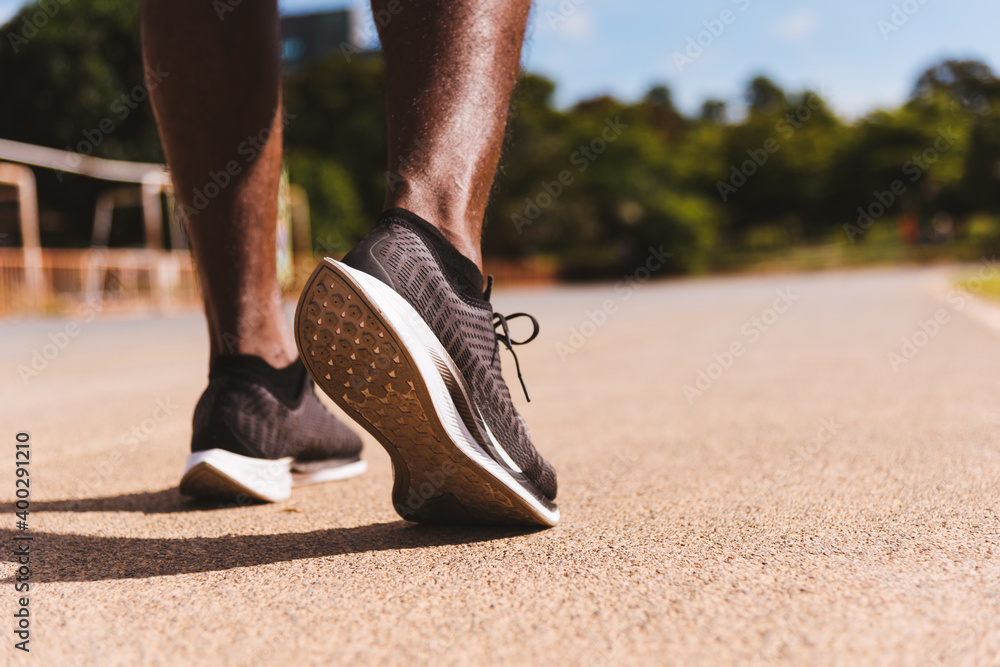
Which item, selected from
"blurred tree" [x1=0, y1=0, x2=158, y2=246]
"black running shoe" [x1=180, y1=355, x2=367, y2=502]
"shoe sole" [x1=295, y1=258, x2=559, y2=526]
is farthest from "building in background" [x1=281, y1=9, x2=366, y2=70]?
"shoe sole" [x1=295, y1=258, x2=559, y2=526]

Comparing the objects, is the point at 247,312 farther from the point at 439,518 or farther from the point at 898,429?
the point at 898,429

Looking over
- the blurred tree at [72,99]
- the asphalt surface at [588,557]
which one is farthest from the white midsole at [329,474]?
the blurred tree at [72,99]

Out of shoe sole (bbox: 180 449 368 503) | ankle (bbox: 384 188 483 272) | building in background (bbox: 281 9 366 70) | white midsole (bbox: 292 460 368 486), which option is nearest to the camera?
ankle (bbox: 384 188 483 272)

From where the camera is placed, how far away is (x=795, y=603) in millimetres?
854

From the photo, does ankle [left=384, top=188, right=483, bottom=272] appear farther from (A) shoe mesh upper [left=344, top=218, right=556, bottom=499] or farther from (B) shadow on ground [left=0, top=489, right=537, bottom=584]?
(B) shadow on ground [left=0, top=489, right=537, bottom=584]

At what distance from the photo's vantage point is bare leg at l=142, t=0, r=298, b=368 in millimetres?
1459

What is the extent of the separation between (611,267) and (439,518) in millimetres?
43442

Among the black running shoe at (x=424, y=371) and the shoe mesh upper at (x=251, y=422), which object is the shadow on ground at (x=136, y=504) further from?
the black running shoe at (x=424, y=371)

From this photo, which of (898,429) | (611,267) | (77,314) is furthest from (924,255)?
(898,429)

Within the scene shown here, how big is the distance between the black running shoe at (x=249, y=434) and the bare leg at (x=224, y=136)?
0.17 ft

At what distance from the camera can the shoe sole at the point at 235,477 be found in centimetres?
138

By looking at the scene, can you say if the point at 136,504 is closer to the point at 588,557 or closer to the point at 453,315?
the point at 453,315

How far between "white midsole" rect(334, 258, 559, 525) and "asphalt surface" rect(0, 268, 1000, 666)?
4.7 inches

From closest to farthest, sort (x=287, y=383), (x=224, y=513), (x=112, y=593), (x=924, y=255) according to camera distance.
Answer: (x=112, y=593)
(x=224, y=513)
(x=287, y=383)
(x=924, y=255)
